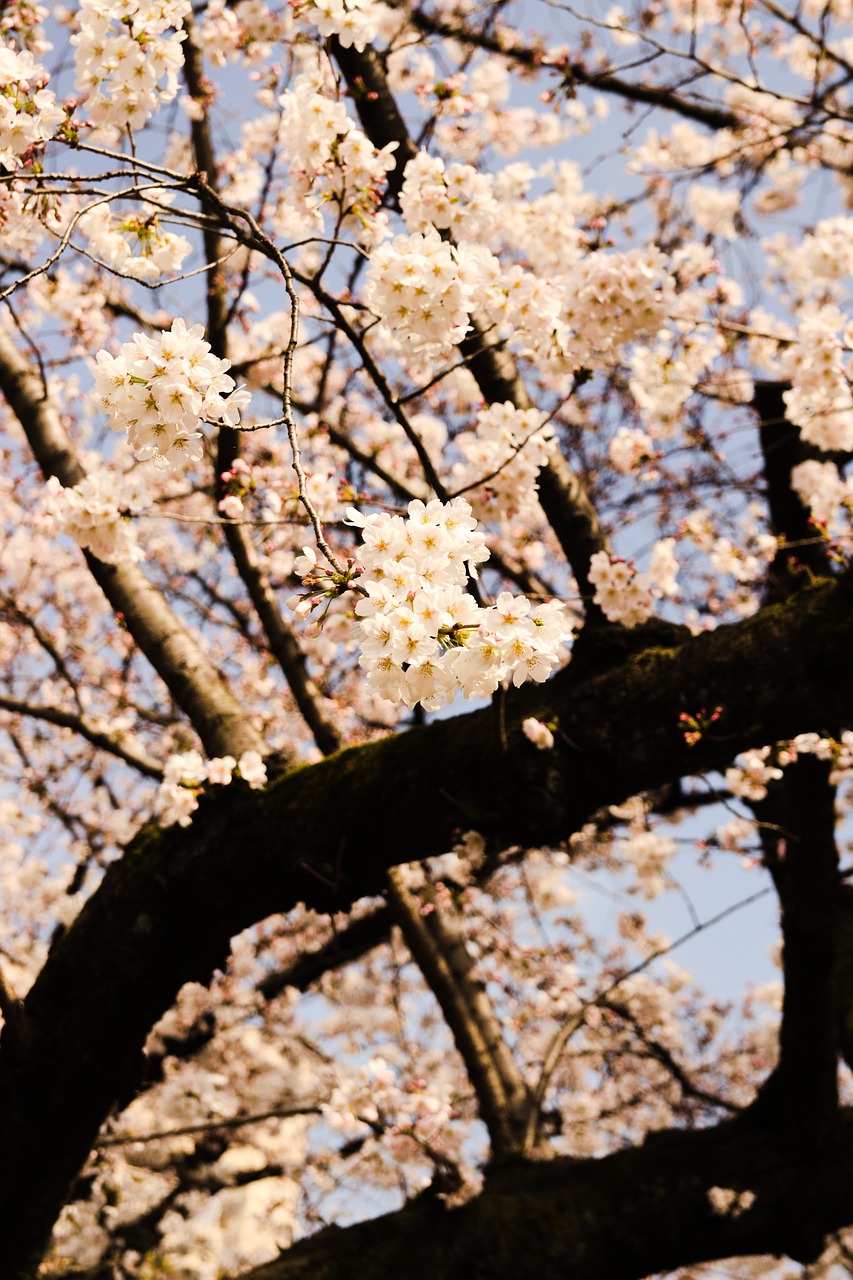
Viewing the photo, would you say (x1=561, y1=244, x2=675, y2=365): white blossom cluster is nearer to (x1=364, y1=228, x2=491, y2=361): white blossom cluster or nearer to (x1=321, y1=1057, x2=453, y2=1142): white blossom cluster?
(x1=364, y1=228, x2=491, y2=361): white blossom cluster

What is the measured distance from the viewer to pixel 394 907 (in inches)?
146

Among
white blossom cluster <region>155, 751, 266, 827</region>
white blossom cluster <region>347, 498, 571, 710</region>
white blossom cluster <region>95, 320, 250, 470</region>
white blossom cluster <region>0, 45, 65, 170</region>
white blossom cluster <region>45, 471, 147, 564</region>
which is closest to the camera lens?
white blossom cluster <region>347, 498, 571, 710</region>

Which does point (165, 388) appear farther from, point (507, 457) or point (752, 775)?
point (752, 775)

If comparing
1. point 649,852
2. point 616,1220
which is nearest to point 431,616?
point 616,1220

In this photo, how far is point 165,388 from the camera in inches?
62.6

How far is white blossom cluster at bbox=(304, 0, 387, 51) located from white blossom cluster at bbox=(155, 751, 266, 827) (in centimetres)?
212

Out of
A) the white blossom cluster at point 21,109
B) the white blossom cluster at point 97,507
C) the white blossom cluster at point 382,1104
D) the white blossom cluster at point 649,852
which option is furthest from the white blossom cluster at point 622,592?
the white blossom cluster at point 649,852

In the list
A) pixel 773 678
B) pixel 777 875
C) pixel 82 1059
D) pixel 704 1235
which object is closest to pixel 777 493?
pixel 777 875

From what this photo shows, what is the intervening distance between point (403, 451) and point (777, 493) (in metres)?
2.67

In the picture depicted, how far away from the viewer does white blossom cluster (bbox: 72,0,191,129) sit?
2424mm

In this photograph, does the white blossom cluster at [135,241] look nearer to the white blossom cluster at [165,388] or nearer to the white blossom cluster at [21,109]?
the white blossom cluster at [21,109]

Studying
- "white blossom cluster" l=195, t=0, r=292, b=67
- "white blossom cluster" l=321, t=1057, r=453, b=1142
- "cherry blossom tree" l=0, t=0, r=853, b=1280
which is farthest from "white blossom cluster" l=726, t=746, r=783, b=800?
"white blossom cluster" l=195, t=0, r=292, b=67

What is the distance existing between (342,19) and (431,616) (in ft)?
7.01

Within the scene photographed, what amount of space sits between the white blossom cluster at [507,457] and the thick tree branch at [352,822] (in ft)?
1.97
